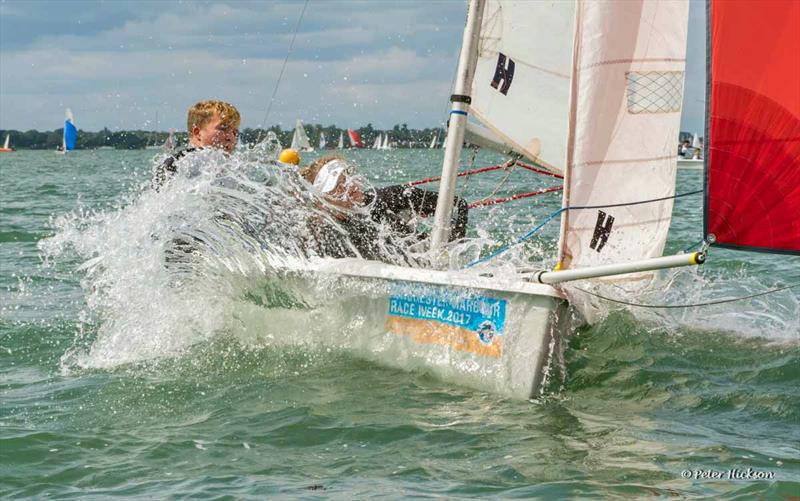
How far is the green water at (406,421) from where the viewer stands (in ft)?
12.7

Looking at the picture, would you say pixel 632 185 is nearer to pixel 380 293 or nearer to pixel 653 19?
pixel 653 19

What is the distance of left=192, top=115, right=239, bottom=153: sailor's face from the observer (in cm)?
627

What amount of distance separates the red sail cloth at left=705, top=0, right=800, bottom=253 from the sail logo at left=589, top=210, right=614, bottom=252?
0.75 meters

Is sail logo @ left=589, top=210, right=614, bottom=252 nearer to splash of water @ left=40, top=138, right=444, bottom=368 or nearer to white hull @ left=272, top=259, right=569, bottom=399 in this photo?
white hull @ left=272, top=259, right=569, bottom=399

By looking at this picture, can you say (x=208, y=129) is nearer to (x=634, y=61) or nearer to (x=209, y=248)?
(x=209, y=248)

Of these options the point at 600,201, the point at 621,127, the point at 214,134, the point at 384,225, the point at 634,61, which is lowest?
the point at 384,225

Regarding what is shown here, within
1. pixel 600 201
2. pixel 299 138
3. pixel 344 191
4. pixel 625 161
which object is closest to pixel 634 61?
pixel 625 161

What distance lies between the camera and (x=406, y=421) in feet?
15.3

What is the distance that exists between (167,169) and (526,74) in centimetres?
230

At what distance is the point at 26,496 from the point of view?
12.5ft

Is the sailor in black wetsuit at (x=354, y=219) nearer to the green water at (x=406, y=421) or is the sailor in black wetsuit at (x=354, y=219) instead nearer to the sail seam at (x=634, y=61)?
the green water at (x=406, y=421)

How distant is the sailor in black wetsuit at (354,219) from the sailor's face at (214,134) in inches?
20.4

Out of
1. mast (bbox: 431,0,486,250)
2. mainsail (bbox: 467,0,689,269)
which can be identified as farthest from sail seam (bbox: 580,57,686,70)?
mast (bbox: 431,0,486,250)

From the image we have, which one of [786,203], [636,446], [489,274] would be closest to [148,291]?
[489,274]
